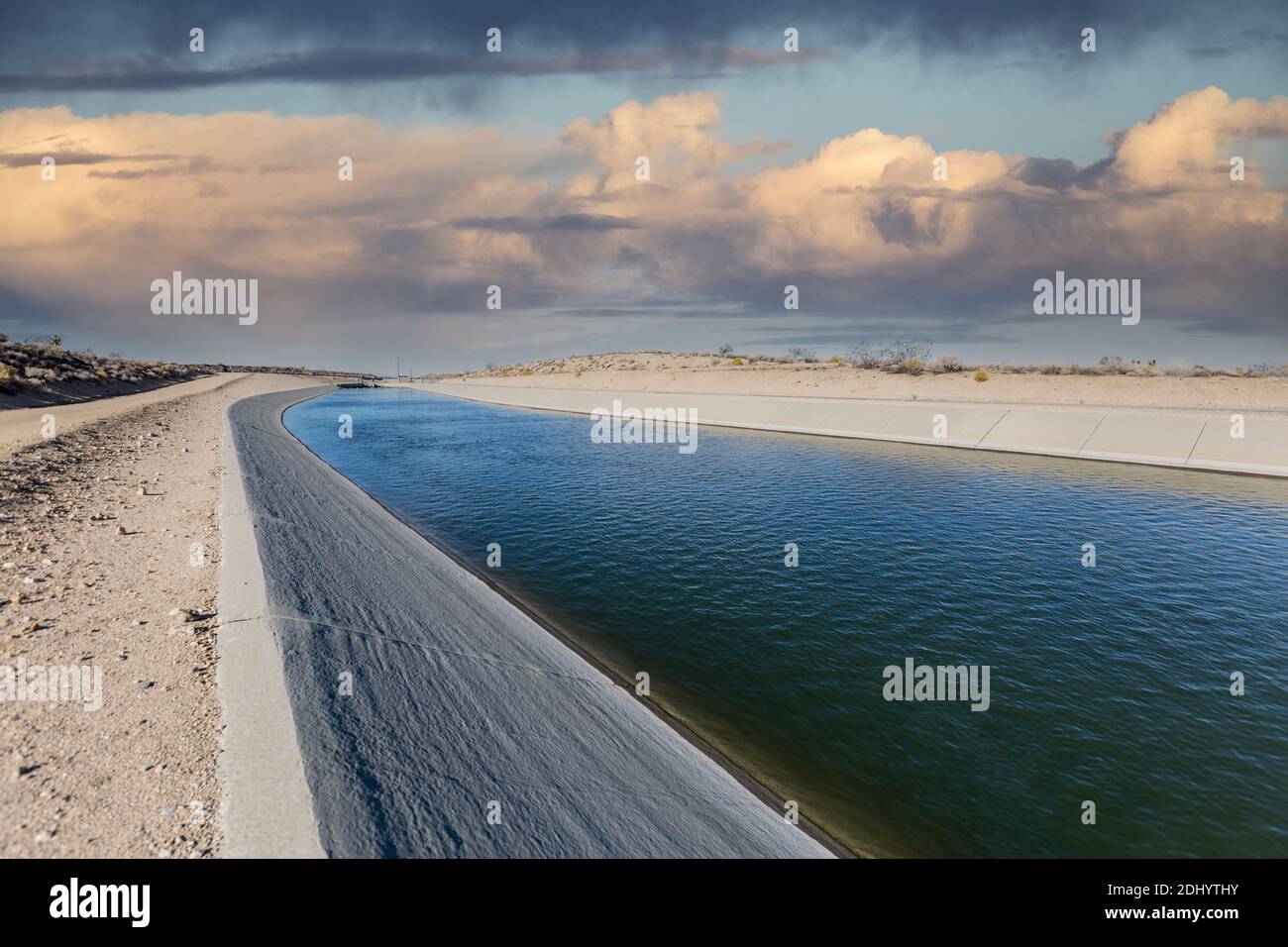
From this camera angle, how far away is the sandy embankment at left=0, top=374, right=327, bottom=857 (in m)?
4.72

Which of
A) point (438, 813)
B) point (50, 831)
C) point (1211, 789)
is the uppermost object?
point (50, 831)

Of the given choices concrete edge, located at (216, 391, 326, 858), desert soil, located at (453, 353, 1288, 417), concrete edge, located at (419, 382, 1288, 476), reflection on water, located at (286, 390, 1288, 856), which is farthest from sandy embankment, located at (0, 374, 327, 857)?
desert soil, located at (453, 353, 1288, 417)

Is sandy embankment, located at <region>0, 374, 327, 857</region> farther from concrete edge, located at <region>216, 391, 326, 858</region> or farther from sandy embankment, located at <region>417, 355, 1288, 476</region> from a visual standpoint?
sandy embankment, located at <region>417, 355, 1288, 476</region>

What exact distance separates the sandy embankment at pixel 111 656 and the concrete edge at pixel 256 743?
16 cm

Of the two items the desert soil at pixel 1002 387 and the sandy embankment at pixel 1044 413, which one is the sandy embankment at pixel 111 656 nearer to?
the sandy embankment at pixel 1044 413

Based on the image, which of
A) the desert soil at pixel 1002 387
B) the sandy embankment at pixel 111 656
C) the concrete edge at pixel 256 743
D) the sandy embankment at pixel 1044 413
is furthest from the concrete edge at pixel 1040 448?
the sandy embankment at pixel 111 656

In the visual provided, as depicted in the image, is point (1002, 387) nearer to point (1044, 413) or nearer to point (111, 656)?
point (1044, 413)

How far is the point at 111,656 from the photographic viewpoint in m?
7.33

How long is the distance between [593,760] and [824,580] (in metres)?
8.87

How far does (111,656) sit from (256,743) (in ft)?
11.0

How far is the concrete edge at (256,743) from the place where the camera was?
4.63 metres

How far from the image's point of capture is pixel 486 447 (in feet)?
133
